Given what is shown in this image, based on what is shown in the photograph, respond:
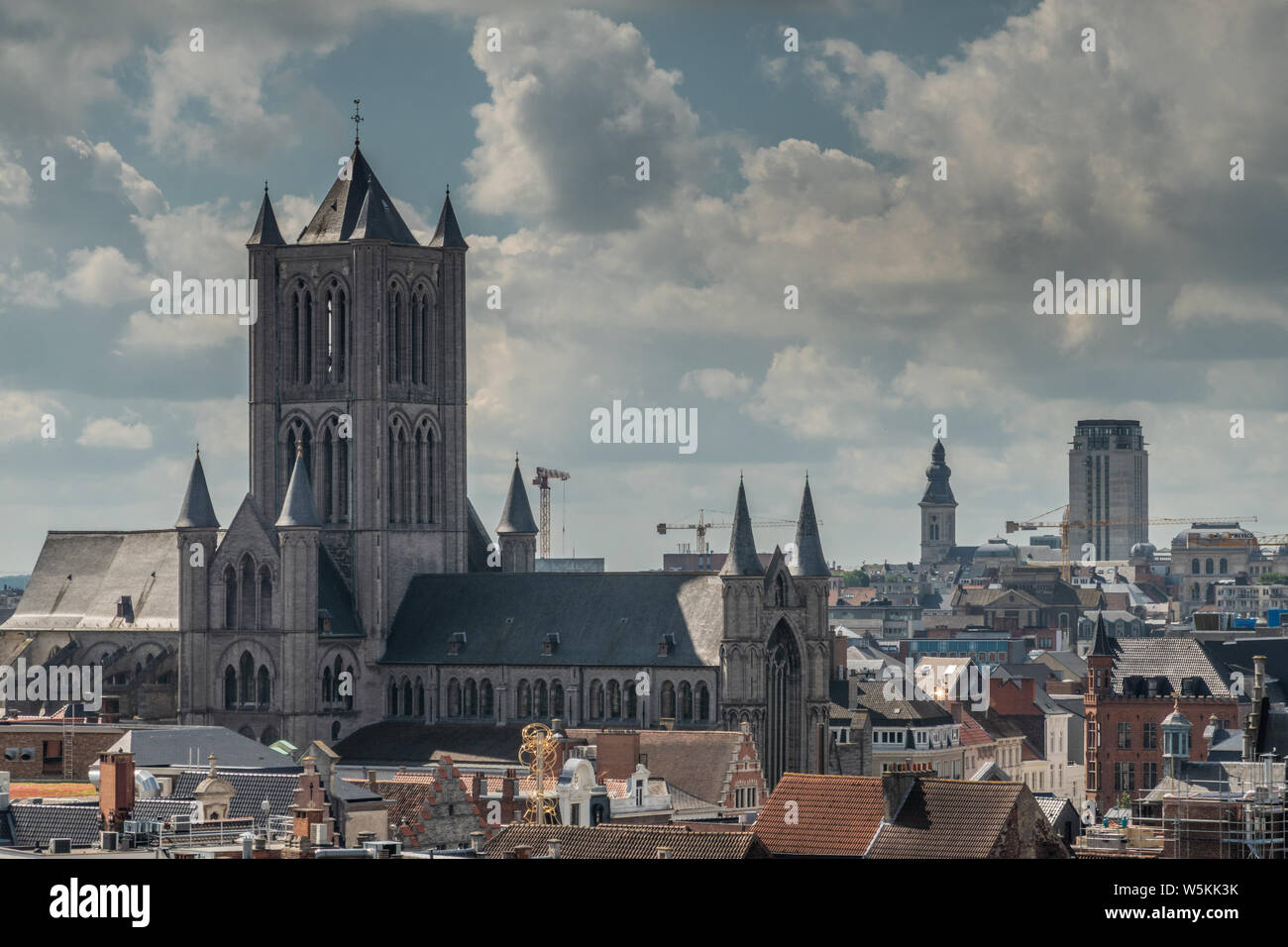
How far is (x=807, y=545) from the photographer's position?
13475cm

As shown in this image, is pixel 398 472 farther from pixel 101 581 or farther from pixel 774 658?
pixel 774 658

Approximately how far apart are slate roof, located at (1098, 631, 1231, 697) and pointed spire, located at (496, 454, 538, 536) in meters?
33.6

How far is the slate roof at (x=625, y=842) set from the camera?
6088 centimetres

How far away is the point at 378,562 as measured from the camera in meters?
142

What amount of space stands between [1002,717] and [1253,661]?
47.3m

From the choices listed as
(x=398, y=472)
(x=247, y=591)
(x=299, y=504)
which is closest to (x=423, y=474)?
(x=398, y=472)

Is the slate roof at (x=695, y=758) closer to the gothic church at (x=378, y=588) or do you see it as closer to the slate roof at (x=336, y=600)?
the gothic church at (x=378, y=588)

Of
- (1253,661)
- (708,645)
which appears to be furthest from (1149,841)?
(1253,661)

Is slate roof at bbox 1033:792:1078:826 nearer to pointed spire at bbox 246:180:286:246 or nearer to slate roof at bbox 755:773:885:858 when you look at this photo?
slate roof at bbox 755:773:885:858

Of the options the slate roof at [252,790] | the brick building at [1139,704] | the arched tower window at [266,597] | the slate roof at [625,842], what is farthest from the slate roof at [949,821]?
the arched tower window at [266,597]
